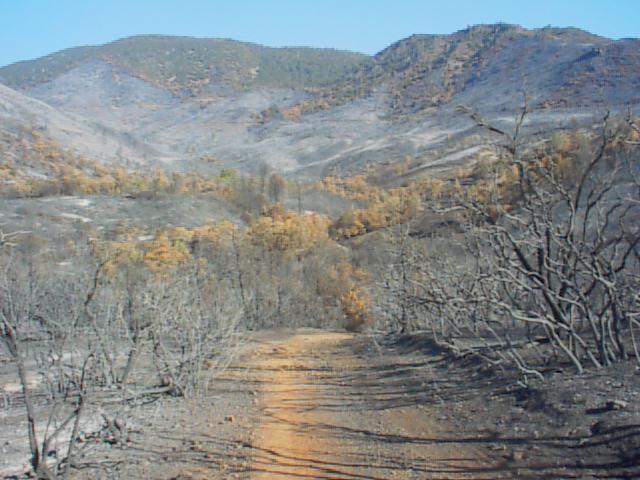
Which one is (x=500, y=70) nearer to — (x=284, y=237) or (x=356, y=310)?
(x=284, y=237)

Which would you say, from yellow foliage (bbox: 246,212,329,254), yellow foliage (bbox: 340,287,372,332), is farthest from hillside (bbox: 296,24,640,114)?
yellow foliage (bbox: 340,287,372,332)

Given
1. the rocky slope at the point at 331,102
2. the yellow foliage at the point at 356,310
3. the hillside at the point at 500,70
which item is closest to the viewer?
the yellow foliage at the point at 356,310

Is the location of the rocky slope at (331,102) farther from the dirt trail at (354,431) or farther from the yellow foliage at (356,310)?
the dirt trail at (354,431)

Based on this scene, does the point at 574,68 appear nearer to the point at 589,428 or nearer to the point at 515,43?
the point at 515,43

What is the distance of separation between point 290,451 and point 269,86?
632 feet

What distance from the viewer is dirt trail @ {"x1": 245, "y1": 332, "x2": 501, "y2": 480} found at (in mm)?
5883

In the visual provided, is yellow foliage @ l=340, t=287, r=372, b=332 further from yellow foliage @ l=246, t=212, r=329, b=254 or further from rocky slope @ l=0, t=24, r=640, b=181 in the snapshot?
rocky slope @ l=0, t=24, r=640, b=181

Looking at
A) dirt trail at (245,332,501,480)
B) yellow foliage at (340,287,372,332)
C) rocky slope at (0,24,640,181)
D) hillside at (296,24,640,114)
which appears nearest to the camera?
dirt trail at (245,332,501,480)

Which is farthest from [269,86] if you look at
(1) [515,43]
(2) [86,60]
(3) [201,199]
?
(3) [201,199]

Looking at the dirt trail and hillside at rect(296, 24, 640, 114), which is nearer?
the dirt trail

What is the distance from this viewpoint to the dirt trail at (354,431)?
5.88m

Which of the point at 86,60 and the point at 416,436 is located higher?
the point at 86,60

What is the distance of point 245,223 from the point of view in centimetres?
6175

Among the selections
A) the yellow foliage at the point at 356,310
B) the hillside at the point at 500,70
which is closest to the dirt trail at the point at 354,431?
the yellow foliage at the point at 356,310
